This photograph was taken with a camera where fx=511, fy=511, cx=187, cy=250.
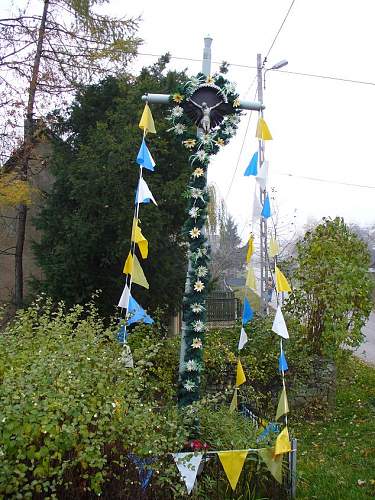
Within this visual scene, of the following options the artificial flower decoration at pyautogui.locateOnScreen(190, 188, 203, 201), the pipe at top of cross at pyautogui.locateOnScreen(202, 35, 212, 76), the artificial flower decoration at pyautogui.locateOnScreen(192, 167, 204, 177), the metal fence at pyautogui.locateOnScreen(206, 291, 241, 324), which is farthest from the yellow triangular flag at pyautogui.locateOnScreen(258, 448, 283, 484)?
the metal fence at pyautogui.locateOnScreen(206, 291, 241, 324)

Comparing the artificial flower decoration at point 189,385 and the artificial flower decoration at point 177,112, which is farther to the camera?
the artificial flower decoration at point 177,112

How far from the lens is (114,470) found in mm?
3277

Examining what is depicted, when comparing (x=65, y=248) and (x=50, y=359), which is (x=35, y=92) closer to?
(x=65, y=248)

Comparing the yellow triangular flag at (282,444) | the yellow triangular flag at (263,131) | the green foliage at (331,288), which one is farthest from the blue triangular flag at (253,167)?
the green foliage at (331,288)

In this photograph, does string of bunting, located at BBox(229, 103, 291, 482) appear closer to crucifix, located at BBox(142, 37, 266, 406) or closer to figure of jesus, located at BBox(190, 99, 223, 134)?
crucifix, located at BBox(142, 37, 266, 406)

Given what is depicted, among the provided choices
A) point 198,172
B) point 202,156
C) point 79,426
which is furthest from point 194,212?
point 79,426

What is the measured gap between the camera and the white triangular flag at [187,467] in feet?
11.4

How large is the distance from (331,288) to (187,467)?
4.83 meters

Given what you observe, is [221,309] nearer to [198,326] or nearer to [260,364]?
[260,364]

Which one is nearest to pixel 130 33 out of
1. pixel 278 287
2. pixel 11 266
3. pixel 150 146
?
pixel 150 146

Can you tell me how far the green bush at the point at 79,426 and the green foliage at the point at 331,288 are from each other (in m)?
4.00

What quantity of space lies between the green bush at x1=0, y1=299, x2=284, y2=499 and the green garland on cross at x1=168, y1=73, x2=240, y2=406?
0.58 meters

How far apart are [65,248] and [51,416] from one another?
22.3ft

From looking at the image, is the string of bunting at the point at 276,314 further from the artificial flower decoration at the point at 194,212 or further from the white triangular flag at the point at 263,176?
the artificial flower decoration at the point at 194,212
